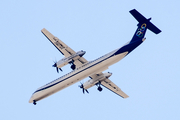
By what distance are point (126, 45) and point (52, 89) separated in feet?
37.6

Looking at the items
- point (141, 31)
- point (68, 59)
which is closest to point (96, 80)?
point (68, 59)

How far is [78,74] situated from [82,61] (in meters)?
1.87

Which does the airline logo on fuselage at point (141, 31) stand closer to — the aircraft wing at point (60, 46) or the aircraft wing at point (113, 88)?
the aircraft wing at point (60, 46)

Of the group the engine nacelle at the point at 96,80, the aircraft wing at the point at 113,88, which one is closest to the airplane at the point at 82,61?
the engine nacelle at the point at 96,80

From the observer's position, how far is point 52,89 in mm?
48219

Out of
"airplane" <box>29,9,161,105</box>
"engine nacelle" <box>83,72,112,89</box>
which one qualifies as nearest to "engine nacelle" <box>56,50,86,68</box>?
"airplane" <box>29,9,161,105</box>

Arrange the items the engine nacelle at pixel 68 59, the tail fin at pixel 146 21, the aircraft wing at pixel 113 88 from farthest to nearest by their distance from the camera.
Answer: the aircraft wing at pixel 113 88
the engine nacelle at pixel 68 59
the tail fin at pixel 146 21

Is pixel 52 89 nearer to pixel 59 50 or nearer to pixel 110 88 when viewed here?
pixel 59 50

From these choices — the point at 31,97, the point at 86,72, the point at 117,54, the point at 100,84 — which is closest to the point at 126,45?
the point at 117,54

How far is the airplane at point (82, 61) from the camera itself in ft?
145

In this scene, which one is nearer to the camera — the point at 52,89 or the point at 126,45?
the point at 126,45

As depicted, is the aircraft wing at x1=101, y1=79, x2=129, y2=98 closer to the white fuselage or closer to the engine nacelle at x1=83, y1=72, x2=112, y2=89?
the engine nacelle at x1=83, y1=72, x2=112, y2=89

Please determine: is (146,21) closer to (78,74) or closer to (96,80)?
(78,74)

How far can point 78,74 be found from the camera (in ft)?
153
